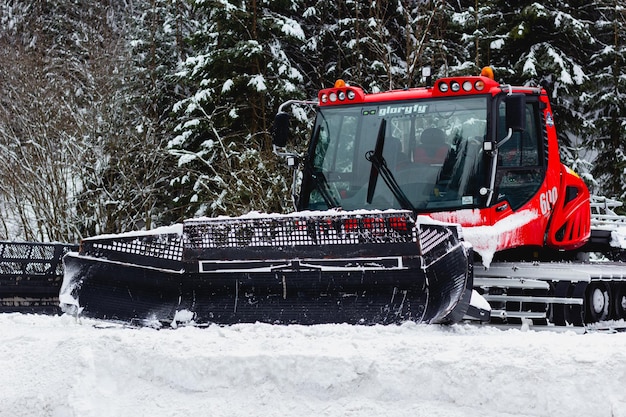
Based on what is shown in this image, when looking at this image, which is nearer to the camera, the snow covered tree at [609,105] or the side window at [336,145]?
the side window at [336,145]

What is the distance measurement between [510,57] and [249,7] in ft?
21.7

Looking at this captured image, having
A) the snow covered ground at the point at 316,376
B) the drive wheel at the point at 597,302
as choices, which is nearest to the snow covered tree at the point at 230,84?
the drive wheel at the point at 597,302

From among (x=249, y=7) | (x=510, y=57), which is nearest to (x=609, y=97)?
(x=510, y=57)

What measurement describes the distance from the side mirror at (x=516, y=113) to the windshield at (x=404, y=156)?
1.51 ft

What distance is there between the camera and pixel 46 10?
32.4 metres

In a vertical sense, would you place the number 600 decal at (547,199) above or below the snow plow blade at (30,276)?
above

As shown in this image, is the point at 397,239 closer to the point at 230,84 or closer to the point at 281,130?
the point at 281,130

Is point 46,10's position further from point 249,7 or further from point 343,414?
point 343,414

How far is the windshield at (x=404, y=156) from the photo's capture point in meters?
7.01

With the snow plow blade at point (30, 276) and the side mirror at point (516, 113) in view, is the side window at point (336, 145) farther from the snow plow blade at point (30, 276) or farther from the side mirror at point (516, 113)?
the snow plow blade at point (30, 276)

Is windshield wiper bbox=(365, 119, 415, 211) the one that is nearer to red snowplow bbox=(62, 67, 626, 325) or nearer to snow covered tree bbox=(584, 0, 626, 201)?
red snowplow bbox=(62, 67, 626, 325)

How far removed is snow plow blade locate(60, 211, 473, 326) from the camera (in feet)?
18.5

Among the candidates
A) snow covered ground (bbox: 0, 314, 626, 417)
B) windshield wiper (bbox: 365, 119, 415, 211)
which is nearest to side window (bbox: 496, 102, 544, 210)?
windshield wiper (bbox: 365, 119, 415, 211)

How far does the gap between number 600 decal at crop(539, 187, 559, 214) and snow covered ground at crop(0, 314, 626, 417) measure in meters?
2.46
